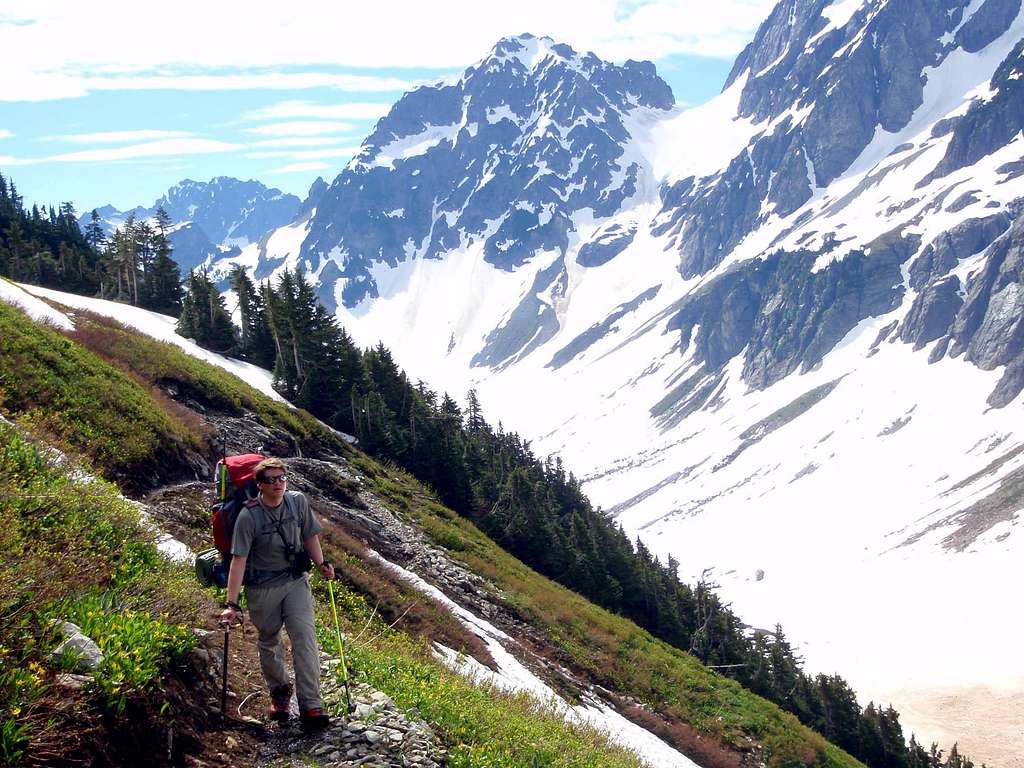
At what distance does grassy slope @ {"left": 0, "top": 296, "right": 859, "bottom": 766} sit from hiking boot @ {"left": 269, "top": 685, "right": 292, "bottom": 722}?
5.18 ft

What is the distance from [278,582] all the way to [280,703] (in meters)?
1.31

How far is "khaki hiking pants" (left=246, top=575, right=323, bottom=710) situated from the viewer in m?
8.37

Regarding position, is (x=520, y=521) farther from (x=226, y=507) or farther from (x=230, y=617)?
(x=230, y=617)

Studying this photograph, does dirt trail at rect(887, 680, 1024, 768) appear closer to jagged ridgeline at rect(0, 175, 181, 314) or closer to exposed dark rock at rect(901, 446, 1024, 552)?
exposed dark rock at rect(901, 446, 1024, 552)

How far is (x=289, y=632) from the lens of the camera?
8586mm

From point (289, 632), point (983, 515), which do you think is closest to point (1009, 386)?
point (983, 515)

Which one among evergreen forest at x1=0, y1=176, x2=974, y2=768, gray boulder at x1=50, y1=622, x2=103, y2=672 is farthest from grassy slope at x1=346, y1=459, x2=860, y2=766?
gray boulder at x1=50, y1=622, x2=103, y2=672

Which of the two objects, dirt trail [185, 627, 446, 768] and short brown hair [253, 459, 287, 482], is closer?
dirt trail [185, 627, 446, 768]

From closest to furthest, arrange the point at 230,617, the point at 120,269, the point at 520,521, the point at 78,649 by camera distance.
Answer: the point at 78,649
the point at 230,617
the point at 520,521
the point at 120,269

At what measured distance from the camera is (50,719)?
6.02 meters

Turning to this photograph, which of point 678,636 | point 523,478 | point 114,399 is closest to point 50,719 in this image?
point 114,399

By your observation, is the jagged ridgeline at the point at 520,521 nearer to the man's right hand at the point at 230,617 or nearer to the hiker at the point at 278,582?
the hiker at the point at 278,582

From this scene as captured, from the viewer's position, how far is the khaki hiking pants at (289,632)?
8.37 meters

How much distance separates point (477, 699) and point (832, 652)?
115571 millimetres
